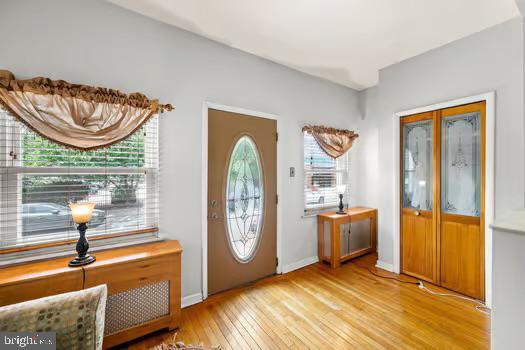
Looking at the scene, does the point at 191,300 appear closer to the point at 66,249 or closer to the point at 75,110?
the point at 66,249

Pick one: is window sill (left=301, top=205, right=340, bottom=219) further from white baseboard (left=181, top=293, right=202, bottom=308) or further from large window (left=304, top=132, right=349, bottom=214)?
white baseboard (left=181, top=293, right=202, bottom=308)

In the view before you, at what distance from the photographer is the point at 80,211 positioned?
5.47 ft

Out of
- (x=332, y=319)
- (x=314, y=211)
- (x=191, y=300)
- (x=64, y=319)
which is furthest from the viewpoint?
(x=314, y=211)

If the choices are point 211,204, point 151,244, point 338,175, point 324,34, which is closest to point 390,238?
point 338,175

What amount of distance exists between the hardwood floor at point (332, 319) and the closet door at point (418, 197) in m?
0.32

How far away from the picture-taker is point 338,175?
12.6ft

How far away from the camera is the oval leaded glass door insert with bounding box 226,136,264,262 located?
2674 mm

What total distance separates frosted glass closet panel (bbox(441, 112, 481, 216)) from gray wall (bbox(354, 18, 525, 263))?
21cm

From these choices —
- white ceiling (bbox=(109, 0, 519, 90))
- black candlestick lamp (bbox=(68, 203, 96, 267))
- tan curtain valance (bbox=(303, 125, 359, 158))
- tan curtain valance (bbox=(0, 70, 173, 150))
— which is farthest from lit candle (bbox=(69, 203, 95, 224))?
tan curtain valance (bbox=(303, 125, 359, 158))

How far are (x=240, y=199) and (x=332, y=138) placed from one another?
1.80 meters

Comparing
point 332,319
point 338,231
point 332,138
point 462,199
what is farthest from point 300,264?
point 462,199

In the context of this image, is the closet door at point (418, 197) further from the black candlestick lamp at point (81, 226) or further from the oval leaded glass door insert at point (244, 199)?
the black candlestick lamp at point (81, 226)

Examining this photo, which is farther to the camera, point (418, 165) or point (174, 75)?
point (418, 165)

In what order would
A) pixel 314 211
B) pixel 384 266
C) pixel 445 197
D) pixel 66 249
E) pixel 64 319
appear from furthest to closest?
1. pixel 314 211
2. pixel 384 266
3. pixel 445 197
4. pixel 66 249
5. pixel 64 319
